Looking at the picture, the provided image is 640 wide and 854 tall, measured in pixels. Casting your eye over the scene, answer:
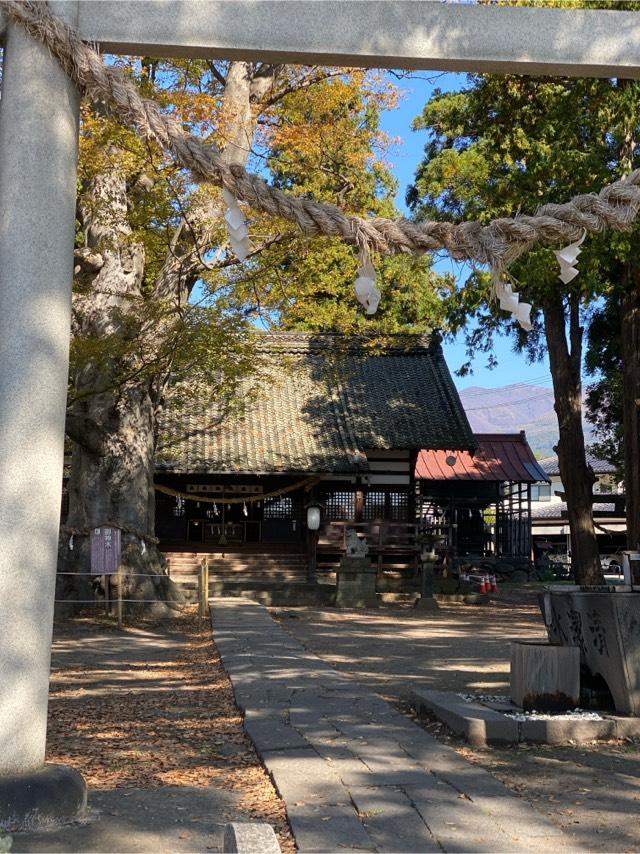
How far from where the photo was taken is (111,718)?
6676mm

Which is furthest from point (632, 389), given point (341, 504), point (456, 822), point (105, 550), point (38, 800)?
point (38, 800)

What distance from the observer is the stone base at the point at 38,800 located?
3.55m

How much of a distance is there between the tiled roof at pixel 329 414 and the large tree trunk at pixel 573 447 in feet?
18.1

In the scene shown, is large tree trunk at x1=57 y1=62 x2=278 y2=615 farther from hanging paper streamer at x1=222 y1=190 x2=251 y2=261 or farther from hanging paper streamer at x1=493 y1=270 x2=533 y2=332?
hanging paper streamer at x1=493 y1=270 x2=533 y2=332

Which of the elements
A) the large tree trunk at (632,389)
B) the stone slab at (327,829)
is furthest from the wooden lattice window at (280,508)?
the stone slab at (327,829)

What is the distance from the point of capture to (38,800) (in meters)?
3.60

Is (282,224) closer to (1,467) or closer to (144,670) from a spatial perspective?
(144,670)

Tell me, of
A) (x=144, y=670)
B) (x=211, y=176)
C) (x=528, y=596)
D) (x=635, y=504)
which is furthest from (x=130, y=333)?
(x=528, y=596)

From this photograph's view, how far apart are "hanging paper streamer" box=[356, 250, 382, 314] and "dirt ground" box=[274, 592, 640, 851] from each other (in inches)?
91.8

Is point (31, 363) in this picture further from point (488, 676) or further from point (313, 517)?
point (313, 517)

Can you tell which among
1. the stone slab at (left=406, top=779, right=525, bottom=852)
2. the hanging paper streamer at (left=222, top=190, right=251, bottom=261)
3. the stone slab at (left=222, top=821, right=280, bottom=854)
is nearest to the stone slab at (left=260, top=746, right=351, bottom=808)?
the stone slab at (left=406, top=779, right=525, bottom=852)

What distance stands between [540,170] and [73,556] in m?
9.45

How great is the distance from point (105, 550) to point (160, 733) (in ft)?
25.7

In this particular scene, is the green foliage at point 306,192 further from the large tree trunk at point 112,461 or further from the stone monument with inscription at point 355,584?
the stone monument with inscription at point 355,584
